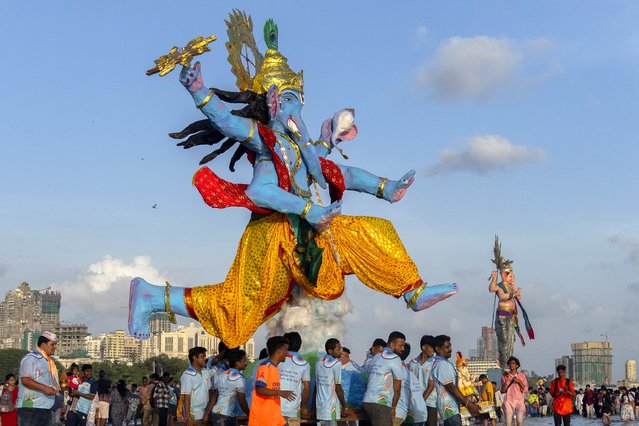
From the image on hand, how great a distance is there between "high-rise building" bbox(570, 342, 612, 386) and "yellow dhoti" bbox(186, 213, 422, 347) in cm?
8405

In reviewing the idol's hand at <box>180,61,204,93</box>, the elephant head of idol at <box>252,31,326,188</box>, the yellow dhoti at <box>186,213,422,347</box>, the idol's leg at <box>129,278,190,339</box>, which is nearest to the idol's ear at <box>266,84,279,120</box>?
the elephant head of idol at <box>252,31,326,188</box>

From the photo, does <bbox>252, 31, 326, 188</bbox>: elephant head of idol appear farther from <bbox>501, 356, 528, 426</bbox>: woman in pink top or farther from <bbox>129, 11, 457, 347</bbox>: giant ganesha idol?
<bbox>501, 356, 528, 426</bbox>: woman in pink top

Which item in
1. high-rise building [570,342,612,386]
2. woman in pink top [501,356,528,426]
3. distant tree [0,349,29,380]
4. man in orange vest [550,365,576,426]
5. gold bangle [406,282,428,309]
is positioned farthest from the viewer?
high-rise building [570,342,612,386]

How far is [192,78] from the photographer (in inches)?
398

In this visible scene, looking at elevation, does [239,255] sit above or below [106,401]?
above

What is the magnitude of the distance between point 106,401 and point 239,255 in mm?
6801

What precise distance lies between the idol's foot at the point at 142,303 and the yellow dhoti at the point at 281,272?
33 cm

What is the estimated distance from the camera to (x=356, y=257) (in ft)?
36.6

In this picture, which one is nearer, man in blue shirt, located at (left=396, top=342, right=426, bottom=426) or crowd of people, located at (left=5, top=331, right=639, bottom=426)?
crowd of people, located at (left=5, top=331, right=639, bottom=426)

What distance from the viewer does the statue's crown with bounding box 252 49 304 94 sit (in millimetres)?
11297

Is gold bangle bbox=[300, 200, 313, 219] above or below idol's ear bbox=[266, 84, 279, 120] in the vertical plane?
below

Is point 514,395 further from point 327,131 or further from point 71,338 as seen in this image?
point 71,338

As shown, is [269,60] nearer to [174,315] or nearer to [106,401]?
[174,315]

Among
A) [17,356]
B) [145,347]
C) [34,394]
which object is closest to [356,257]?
[34,394]
